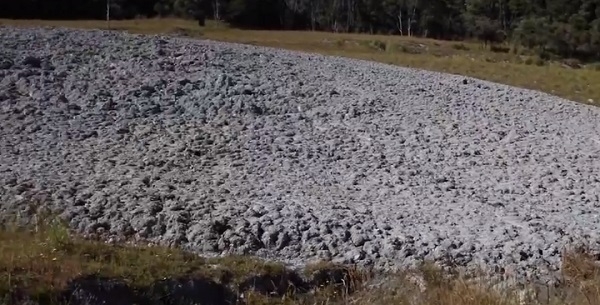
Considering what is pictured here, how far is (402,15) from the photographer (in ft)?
191

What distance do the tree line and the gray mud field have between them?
26327 mm

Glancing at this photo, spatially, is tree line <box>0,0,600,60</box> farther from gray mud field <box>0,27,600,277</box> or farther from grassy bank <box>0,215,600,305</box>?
grassy bank <box>0,215,600,305</box>

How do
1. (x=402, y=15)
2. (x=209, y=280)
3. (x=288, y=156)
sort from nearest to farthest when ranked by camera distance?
(x=209, y=280) → (x=288, y=156) → (x=402, y=15)

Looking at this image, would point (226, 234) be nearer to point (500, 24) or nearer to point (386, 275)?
point (386, 275)

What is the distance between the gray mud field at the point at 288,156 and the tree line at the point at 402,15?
26327 mm

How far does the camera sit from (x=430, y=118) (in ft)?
51.0

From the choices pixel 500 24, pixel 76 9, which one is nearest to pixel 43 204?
pixel 76 9

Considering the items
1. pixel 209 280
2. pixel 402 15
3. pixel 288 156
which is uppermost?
pixel 402 15

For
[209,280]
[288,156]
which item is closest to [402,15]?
[288,156]

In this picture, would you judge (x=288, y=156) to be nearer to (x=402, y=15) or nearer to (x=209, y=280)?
(x=209, y=280)

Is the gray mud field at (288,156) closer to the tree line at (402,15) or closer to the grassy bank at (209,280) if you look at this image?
the grassy bank at (209,280)

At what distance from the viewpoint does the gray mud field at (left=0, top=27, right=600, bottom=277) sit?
8.96 metres

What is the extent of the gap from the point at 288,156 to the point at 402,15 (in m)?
47.2

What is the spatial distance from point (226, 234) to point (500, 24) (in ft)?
158
